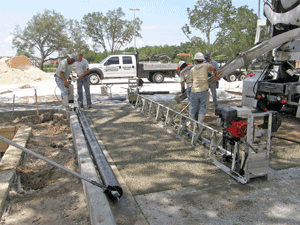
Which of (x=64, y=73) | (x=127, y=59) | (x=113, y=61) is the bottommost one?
(x=64, y=73)

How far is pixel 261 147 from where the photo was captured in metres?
3.38

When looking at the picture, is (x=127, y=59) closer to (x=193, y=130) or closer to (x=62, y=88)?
(x=62, y=88)

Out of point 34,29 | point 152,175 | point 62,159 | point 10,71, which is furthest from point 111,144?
point 34,29

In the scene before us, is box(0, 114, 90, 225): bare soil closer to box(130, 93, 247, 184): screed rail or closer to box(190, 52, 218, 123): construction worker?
box(130, 93, 247, 184): screed rail

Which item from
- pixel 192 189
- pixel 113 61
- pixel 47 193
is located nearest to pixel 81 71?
pixel 47 193

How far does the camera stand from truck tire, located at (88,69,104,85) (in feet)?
58.1

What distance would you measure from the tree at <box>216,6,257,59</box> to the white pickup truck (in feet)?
57.3

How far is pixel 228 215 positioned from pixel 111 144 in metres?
2.81

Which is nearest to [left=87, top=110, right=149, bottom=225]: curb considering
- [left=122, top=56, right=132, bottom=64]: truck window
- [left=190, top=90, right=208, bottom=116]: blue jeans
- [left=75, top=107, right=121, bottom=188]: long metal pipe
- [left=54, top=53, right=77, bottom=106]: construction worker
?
[left=75, top=107, right=121, bottom=188]: long metal pipe

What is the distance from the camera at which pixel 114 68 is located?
722 inches

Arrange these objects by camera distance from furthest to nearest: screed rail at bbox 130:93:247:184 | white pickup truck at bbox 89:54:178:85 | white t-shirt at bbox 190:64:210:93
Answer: white pickup truck at bbox 89:54:178:85 < white t-shirt at bbox 190:64:210:93 < screed rail at bbox 130:93:247:184

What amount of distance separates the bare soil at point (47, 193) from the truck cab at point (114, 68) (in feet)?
42.4

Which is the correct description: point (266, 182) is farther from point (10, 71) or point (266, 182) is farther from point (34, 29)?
point (34, 29)

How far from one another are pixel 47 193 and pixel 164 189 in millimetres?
1548
